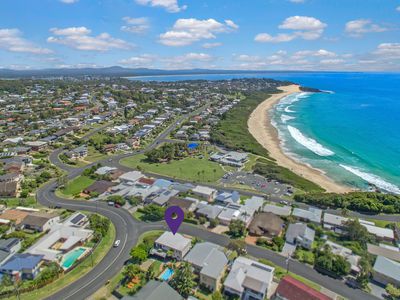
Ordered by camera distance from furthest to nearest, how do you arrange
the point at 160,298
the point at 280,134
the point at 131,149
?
the point at 280,134
the point at 131,149
the point at 160,298

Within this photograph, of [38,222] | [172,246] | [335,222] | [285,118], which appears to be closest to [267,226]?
[335,222]

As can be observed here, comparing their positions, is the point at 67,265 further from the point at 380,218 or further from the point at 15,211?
the point at 380,218

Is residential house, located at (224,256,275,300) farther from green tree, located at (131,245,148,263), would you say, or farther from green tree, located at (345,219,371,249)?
green tree, located at (345,219,371,249)

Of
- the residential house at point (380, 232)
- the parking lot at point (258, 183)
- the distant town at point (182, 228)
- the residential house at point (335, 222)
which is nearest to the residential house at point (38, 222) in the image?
the distant town at point (182, 228)

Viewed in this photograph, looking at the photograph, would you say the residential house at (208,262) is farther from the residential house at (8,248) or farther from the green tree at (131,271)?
the residential house at (8,248)

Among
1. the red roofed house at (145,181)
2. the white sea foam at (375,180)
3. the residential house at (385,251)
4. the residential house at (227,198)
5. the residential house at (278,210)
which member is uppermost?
the red roofed house at (145,181)

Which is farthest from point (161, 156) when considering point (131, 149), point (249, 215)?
point (249, 215)
